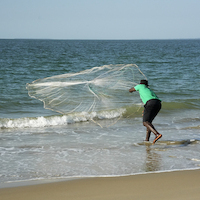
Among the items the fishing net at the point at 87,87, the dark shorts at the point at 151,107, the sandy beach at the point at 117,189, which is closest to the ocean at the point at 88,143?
the sandy beach at the point at 117,189

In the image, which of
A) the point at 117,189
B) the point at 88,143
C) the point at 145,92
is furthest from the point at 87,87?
the point at 117,189

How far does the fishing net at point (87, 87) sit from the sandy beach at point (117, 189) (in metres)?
2.77

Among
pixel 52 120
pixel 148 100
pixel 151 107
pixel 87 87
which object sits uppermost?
pixel 87 87

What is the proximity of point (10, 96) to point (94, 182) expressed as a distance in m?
10.3

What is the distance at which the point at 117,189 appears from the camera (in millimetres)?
4402

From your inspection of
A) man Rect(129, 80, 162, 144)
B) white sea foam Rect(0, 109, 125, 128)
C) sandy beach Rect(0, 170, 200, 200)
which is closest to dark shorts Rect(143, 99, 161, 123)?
man Rect(129, 80, 162, 144)

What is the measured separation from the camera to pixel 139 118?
10.7 meters

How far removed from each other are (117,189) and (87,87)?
372 cm

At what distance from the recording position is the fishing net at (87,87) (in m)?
7.30

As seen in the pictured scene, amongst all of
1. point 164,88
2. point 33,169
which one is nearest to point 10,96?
point 164,88

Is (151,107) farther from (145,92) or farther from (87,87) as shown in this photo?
(87,87)

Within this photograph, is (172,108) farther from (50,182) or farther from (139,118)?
(50,182)

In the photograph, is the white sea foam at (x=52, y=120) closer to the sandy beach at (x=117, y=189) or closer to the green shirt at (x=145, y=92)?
the green shirt at (x=145, y=92)

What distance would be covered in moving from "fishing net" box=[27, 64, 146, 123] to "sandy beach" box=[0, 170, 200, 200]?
9.07 feet
